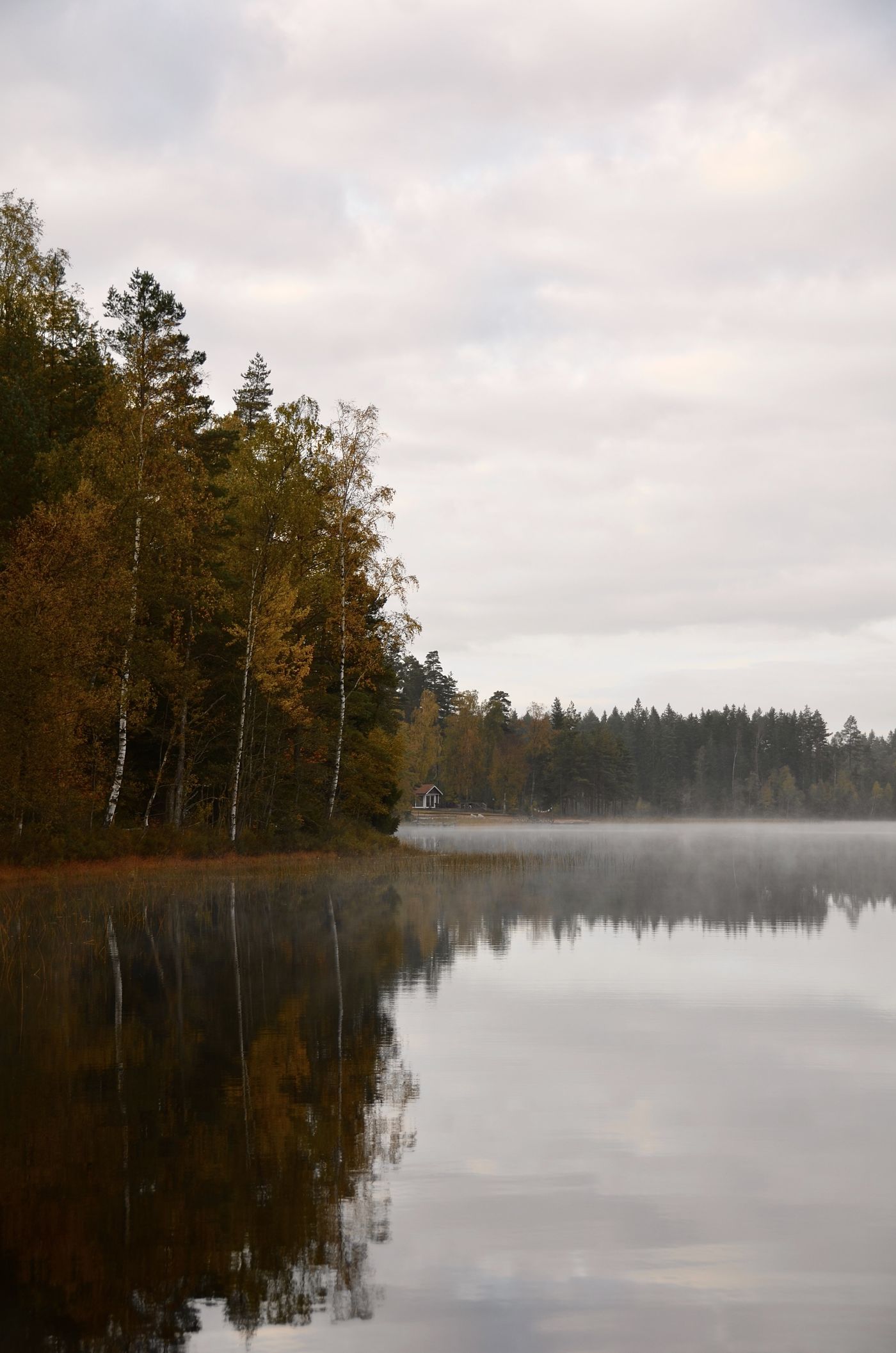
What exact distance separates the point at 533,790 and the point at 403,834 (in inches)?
3032

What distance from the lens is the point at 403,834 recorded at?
108000 millimetres

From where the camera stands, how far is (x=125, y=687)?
37.4 metres

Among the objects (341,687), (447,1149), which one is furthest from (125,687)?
(447,1149)

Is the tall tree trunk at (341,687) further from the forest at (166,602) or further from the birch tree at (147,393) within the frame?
the birch tree at (147,393)

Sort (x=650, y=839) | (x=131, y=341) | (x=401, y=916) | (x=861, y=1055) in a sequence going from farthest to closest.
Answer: (x=650, y=839) < (x=131, y=341) < (x=401, y=916) < (x=861, y=1055)

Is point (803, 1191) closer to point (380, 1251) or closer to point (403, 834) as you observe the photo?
point (380, 1251)

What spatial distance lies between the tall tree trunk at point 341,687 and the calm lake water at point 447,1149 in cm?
2715

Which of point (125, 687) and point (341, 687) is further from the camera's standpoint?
point (341, 687)

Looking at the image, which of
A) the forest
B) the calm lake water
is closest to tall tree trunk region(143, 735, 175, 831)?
the forest

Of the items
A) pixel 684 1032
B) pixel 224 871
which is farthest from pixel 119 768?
pixel 684 1032

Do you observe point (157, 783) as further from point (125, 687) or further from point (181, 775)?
point (125, 687)

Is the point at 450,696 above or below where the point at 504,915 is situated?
above

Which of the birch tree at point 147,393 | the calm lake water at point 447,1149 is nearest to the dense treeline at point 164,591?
the birch tree at point 147,393

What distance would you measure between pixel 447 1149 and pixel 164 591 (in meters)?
32.5
